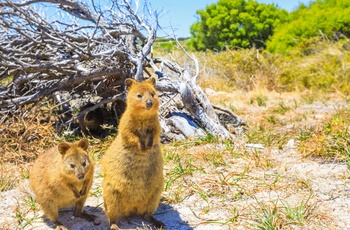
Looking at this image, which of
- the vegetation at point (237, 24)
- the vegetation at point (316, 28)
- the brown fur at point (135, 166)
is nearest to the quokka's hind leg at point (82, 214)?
the brown fur at point (135, 166)

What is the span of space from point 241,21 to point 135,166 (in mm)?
25256

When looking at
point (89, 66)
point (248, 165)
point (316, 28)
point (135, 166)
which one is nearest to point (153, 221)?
point (135, 166)

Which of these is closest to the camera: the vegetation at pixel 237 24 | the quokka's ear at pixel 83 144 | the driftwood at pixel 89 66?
the quokka's ear at pixel 83 144

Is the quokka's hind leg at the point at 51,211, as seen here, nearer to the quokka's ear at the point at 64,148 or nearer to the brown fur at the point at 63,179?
the brown fur at the point at 63,179

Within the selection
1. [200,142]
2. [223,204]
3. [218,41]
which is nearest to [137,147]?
[223,204]

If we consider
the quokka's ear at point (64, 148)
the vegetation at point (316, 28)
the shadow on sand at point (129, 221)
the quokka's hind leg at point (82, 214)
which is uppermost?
the vegetation at point (316, 28)

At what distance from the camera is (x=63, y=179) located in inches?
151

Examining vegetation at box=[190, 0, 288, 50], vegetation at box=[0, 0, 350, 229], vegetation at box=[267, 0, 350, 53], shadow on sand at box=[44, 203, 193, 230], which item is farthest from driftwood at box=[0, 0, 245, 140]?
vegetation at box=[190, 0, 288, 50]

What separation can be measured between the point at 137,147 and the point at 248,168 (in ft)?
5.73

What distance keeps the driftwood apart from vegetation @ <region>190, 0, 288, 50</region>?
19.8 meters

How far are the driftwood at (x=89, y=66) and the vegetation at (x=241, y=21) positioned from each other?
19.8 metres

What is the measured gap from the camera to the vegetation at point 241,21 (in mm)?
27203

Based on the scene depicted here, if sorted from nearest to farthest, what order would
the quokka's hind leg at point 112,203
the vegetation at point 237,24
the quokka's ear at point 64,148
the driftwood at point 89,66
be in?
the quokka's hind leg at point 112,203, the quokka's ear at point 64,148, the driftwood at point 89,66, the vegetation at point 237,24

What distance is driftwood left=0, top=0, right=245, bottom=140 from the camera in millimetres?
6715
